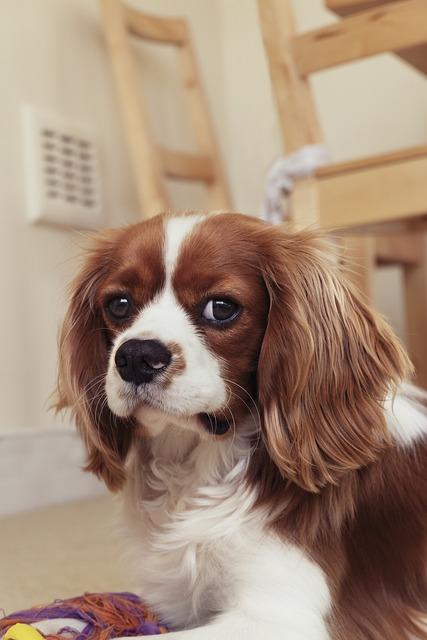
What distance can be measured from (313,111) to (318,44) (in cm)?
17

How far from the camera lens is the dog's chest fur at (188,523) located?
1034mm

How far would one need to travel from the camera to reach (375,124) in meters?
3.04

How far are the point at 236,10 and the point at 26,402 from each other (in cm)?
184

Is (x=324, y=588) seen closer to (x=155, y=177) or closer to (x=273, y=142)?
(x=155, y=177)

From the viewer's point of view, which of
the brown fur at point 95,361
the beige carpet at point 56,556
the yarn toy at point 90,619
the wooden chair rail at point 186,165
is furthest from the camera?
the wooden chair rail at point 186,165

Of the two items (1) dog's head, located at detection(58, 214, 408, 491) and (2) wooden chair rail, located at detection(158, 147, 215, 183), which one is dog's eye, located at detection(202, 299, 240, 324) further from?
(2) wooden chair rail, located at detection(158, 147, 215, 183)

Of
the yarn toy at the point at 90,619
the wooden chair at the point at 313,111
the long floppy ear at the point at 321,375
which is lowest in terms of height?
the yarn toy at the point at 90,619

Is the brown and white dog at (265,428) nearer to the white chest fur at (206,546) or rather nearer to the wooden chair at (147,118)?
the white chest fur at (206,546)

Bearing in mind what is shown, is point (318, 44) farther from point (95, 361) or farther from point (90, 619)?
point (90, 619)

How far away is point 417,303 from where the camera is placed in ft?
8.85

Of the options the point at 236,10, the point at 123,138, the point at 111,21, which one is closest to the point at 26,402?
the point at 123,138

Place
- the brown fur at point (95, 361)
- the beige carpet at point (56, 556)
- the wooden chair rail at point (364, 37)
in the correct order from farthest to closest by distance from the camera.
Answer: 1. the wooden chair rail at point (364, 37)
2. the beige carpet at point (56, 556)
3. the brown fur at point (95, 361)

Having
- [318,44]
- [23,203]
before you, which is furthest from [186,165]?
[318,44]

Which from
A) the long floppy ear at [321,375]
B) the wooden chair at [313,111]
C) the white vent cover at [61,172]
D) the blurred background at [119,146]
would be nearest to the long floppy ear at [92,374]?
the long floppy ear at [321,375]
